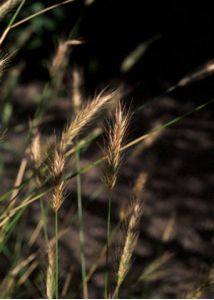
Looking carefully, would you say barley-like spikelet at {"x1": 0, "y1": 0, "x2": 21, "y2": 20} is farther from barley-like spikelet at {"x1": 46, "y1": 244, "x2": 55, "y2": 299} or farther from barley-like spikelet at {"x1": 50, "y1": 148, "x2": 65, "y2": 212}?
barley-like spikelet at {"x1": 46, "y1": 244, "x2": 55, "y2": 299}

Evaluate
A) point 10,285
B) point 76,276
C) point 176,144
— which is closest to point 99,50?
point 176,144

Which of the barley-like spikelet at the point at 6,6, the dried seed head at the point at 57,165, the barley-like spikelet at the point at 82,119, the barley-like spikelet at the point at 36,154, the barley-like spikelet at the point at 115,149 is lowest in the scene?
the barley-like spikelet at the point at 36,154

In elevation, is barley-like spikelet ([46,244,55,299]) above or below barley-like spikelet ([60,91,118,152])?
below

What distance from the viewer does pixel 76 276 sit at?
2143 mm

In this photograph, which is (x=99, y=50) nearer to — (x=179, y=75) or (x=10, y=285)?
(x=179, y=75)

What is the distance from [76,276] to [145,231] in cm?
39

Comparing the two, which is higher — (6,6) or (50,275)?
(6,6)

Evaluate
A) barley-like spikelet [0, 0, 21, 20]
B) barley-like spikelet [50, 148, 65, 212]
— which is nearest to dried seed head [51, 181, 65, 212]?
barley-like spikelet [50, 148, 65, 212]

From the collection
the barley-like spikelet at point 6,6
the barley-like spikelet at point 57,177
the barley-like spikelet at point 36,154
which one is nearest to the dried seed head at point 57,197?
the barley-like spikelet at point 57,177

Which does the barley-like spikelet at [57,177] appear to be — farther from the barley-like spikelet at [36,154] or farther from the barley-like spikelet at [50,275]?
the barley-like spikelet at [36,154]

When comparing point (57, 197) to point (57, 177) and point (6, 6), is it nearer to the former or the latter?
point (57, 177)

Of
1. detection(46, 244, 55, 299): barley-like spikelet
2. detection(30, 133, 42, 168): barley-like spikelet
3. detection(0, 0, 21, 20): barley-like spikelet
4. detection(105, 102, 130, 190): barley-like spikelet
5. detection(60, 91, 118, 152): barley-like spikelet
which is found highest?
detection(0, 0, 21, 20): barley-like spikelet

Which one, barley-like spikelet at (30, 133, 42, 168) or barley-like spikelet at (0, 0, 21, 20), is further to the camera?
barley-like spikelet at (30, 133, 42, 168)

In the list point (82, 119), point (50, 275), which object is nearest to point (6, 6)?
point (82, 119)
